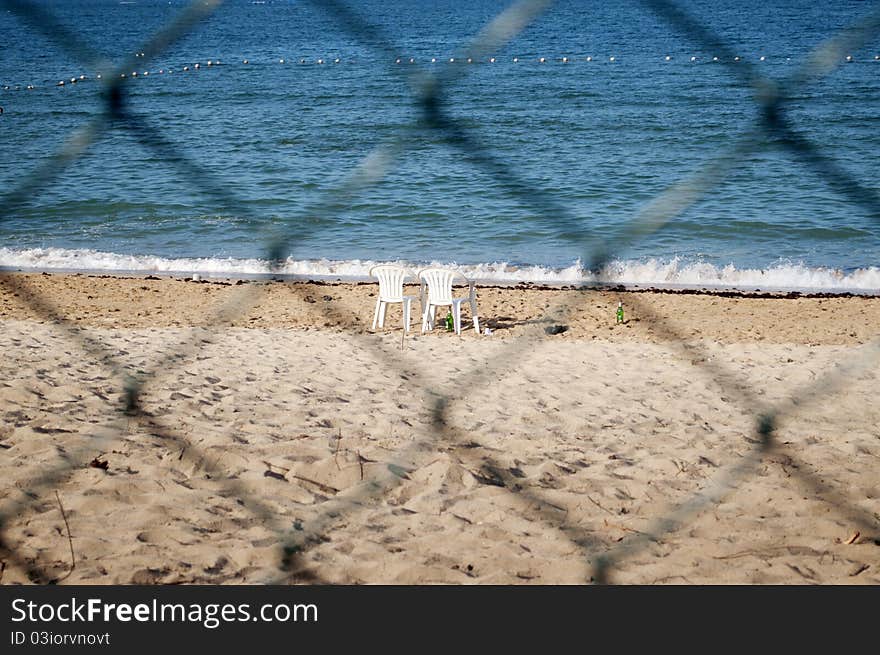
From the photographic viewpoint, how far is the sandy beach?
7.99 feet

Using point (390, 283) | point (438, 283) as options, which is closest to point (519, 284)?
point (438, 283)

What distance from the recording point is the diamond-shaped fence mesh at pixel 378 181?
1.16 metres

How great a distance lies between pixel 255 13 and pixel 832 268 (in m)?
64.5

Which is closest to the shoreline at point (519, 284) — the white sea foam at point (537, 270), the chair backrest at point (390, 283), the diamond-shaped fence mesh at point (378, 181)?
the white sea foam at point (537, 270)

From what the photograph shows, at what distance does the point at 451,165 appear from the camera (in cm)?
1451

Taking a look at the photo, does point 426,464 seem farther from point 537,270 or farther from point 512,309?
point 537,270

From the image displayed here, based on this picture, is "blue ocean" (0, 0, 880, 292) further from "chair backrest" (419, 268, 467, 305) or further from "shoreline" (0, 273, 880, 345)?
"chair backrest" (419, 268, 467, 305)

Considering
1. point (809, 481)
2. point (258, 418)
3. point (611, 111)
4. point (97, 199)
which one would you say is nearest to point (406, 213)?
point (97, 199)

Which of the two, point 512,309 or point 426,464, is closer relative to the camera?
point 426,464

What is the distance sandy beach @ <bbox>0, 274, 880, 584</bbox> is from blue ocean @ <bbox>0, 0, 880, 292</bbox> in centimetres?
66

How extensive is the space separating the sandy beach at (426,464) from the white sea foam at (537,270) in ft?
12.1

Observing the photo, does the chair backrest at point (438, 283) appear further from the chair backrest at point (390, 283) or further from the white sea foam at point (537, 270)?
the white sea foam at point (537, 270)

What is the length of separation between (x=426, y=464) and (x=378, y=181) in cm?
228

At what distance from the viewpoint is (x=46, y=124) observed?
20.1 metres
